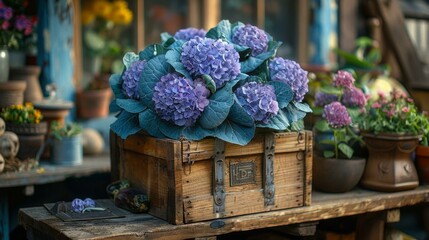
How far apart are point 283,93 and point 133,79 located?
722 mm

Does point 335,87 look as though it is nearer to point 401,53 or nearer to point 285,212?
point 285,212

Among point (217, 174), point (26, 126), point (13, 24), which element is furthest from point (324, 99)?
point (13, 24)

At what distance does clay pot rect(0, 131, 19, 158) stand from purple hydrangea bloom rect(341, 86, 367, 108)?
76.5 inches

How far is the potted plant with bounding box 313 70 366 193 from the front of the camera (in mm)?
3906

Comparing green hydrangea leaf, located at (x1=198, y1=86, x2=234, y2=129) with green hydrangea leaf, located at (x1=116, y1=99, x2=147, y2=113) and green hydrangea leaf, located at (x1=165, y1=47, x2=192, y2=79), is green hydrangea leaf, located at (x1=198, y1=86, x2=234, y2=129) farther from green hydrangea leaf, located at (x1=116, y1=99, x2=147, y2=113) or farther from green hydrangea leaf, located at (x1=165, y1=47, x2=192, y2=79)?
green hydrangea leaf, located at (x1=116, y1=99, x2=147, y2=113)

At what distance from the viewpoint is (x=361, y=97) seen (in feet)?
13.3

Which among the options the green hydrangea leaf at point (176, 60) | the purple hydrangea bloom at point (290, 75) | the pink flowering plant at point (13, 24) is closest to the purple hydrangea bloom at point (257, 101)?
the purple hydrangea bloom at point (290, 75)

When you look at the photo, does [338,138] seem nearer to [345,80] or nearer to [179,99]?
[345,80]

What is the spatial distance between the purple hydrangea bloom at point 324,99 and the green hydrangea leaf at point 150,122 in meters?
Answer: 1.24

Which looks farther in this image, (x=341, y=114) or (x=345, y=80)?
(x=345, y=80)

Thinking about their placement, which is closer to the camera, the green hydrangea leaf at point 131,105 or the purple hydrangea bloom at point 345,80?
the green hydrangea leaf at point 131,105

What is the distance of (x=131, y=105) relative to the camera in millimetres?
3402

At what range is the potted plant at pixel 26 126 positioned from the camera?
4.43 meters

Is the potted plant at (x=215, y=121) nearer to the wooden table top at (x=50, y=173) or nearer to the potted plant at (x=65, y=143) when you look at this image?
the wooden table top at (x=50, y=173)
